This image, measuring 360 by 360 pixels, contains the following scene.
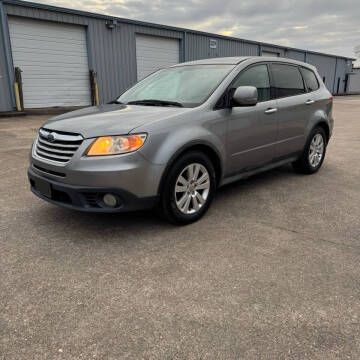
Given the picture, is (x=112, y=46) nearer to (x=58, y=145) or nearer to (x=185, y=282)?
(x=58, y=145)

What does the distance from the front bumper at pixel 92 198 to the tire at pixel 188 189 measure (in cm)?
19

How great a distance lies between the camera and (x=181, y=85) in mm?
4000

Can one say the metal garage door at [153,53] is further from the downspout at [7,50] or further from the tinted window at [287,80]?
the tinted window at [287,80]

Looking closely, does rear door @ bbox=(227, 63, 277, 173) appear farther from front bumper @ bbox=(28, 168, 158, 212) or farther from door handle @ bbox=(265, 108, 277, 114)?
front bumper @ bbox=(28, 168, 158, 212)

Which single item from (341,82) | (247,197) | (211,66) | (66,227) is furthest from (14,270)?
(341,82)

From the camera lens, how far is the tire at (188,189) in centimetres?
319

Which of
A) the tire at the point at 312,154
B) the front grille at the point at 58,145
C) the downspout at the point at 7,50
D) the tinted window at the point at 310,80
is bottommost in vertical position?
the tire at the point at 312,154

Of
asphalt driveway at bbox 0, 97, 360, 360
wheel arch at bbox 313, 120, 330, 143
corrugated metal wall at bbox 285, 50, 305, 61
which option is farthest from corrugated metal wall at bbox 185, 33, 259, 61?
asphalt driveway at bbox 0, 97, 360, 360

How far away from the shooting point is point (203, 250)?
115 inches

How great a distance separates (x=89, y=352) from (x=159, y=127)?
73.6 inches

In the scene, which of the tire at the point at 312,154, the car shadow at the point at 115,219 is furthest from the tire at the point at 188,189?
the tire at the point at 312,154

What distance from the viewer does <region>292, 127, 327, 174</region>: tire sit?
5.09 m

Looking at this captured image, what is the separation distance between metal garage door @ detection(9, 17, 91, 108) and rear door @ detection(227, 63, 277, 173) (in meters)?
11.1

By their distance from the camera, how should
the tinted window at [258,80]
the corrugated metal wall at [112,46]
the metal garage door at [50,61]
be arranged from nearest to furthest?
the tinted window at [258,80], the corrugated metal wall at [112,46], the metal garage door at [50,61]
